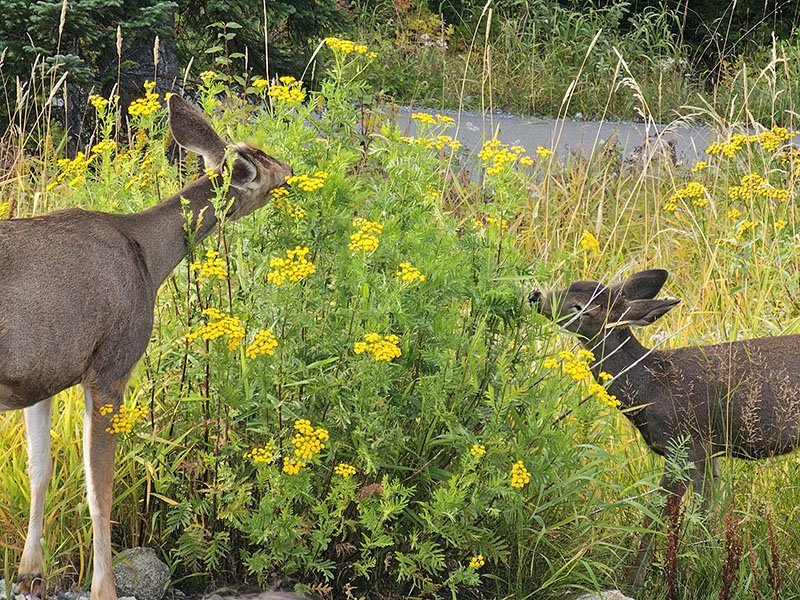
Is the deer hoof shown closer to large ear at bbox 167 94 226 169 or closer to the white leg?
the white leg

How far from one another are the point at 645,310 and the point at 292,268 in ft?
5.91

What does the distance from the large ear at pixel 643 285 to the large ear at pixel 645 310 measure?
0.84 ft

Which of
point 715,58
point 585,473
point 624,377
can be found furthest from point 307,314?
point 715,58

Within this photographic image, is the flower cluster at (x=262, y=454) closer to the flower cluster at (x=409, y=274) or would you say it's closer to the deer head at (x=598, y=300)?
the flower cluster at (x=409, y=274)

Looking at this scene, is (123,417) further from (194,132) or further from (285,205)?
(194,132)

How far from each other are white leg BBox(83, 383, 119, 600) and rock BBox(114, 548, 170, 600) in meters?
0.11

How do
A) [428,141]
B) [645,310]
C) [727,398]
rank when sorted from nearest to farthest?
[428,141]
[727,398]
[645,310]

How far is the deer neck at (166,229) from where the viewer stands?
4.34m

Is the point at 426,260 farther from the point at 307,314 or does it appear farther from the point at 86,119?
the point at 86,119

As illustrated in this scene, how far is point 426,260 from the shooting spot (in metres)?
4.05

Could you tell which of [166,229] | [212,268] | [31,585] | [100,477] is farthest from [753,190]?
[31,585]

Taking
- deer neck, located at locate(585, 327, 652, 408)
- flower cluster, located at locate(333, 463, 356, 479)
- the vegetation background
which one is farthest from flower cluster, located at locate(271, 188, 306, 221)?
deer neck, located at locate(585, 327, 652, 408)

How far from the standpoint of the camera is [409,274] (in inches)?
147

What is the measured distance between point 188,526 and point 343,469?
25.0 inches
